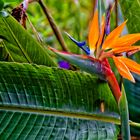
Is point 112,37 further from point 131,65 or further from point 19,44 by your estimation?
point 19,44

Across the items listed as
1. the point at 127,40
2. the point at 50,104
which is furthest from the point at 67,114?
the point at 127,40

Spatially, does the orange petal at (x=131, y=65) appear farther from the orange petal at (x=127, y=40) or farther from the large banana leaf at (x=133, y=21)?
the large banana leaf at (x=133, y=21)

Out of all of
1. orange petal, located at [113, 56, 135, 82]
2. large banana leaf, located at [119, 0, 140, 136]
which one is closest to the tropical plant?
orange petal, located at [113, 56, 135, 82]

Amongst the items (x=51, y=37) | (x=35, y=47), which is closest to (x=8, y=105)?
(x=35, y=47)

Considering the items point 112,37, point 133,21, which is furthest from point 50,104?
point 133,21

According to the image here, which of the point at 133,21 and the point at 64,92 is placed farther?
the point at 133,21

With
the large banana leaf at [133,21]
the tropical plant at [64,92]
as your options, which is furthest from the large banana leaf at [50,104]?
the large banana leaf at [133,21]

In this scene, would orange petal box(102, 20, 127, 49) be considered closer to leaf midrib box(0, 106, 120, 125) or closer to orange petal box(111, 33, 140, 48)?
orange petal box(111, 33, 140, 48)

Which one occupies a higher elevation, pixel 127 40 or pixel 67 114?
pixel 127 40
